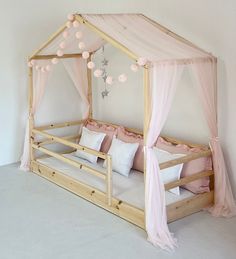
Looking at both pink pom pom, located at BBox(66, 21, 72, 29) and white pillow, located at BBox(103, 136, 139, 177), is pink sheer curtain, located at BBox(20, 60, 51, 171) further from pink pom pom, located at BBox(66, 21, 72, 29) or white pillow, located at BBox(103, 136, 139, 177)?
white pillow, located at BBox(103, 136, 139, 177)

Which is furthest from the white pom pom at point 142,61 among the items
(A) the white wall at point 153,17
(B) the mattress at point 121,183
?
(B) the mattress at point 121,183

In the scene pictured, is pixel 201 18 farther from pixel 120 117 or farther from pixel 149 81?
pixel 120 117

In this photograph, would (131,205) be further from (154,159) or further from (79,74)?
(79,74)

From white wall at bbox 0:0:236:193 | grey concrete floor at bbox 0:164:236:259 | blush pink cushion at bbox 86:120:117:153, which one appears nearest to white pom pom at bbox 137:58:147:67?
white wall at bbox 0:0:236:193

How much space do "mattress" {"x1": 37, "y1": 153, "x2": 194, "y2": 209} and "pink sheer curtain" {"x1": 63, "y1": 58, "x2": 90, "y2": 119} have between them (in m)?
0.84

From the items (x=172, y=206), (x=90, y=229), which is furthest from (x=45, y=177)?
(x=172, y=206)

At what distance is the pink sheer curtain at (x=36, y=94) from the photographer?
5.00 m

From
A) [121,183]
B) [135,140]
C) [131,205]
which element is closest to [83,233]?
[131,205]

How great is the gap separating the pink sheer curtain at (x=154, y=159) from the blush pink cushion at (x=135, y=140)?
1.03 metres

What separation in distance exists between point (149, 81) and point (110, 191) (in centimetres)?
117

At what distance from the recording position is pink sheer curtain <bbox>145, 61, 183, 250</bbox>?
3.39 meters

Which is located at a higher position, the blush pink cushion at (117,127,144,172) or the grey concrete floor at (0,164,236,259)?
the blush pink cushion at (117,127,144,172)

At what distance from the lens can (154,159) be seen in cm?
349

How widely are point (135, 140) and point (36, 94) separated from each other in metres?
1.35
